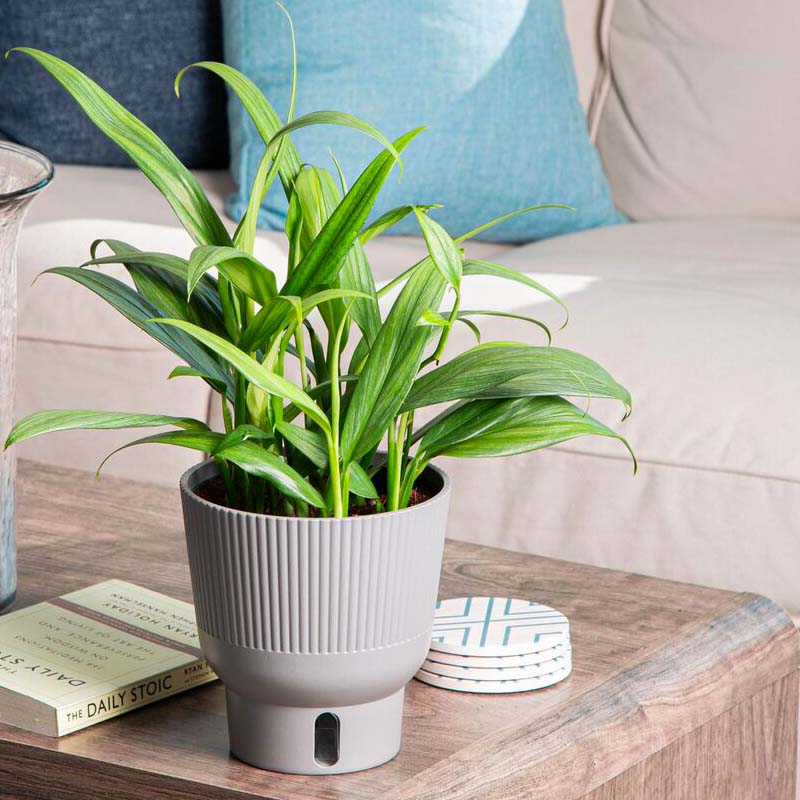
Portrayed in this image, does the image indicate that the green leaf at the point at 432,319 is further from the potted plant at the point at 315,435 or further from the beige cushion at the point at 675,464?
the beige cushion at the point at 675,464

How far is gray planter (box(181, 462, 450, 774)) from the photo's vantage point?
56 centimetres

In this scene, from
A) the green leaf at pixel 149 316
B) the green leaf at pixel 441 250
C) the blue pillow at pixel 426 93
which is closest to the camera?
the green leaf at pixel 441 250

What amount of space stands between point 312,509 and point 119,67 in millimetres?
1543

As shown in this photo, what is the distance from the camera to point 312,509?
0.61 meters

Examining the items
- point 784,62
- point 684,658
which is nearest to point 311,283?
point 684,658

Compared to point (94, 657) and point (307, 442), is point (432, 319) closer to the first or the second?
point (307, 442)

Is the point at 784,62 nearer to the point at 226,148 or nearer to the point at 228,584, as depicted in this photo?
the point at 226,148

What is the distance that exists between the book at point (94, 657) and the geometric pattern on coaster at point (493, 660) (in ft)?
0.41

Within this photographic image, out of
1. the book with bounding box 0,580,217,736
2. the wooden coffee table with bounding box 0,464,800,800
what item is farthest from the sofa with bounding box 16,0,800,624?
the book with bounding box 0,580,217,736

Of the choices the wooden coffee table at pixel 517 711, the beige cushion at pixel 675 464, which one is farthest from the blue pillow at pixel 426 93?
the wooden coffee table at pixel 517 711

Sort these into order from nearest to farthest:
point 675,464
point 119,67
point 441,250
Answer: point 441,250, point 675,464, point 119,67

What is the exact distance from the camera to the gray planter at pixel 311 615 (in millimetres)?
561

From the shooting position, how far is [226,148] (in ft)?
6.82

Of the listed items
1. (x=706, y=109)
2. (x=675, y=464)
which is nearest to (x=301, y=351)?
(x=675, y=464)
